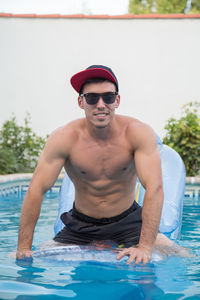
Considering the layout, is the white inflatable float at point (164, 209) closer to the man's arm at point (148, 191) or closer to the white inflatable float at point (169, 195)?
the white inflatable float at point (169, 195)

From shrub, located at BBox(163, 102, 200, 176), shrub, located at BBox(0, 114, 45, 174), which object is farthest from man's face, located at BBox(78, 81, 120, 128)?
shrub, located at BBox(0, 114, 45, 174)

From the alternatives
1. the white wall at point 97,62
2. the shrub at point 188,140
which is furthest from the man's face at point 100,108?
the white wall at point 97,62

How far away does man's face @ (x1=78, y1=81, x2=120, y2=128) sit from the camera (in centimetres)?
297

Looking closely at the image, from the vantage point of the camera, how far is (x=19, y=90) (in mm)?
9109

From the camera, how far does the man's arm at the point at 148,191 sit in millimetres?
2701

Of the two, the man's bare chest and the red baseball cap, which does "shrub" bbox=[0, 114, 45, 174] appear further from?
the red baseball cap

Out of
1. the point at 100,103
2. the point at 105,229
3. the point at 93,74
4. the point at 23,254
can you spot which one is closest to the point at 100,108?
the point at 100,103

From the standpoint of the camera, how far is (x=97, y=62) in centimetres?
903

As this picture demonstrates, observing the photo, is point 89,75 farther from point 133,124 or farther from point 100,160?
point 100,160

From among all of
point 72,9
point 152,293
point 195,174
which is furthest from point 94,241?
point 72,9

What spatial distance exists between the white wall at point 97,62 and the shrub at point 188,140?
0.86 meters

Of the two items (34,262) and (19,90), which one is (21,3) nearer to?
(19,90)

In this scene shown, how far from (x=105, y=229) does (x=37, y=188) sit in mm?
588

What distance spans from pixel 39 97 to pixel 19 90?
1.37 feet
